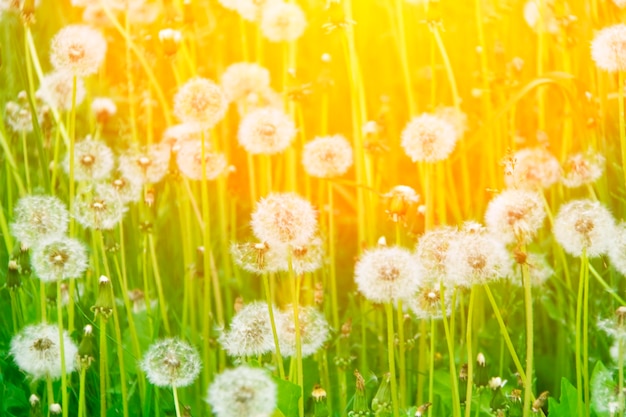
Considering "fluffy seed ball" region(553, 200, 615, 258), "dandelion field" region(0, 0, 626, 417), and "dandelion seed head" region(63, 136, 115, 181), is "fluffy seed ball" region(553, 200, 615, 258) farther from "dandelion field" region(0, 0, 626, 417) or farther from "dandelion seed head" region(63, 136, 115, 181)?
"dandelion seed head" region(63, 136, 115, 181)

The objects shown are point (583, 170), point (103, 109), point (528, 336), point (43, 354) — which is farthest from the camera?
point (103, 109)

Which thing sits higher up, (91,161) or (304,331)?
(91,161)

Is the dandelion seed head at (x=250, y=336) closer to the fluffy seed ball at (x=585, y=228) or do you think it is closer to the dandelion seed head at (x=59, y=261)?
the dandelion seed head at (x=59, y=261)

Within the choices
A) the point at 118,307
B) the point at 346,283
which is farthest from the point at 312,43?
the point at 118,307

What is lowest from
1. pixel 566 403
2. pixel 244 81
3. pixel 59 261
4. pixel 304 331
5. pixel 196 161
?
pixel 566 403

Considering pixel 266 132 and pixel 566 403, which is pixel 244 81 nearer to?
pixel 266 132

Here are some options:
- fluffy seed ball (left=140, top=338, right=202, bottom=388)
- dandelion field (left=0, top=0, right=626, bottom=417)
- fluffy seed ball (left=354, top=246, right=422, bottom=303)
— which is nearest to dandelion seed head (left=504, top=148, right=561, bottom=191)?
dandelion field (left=0, top=0, right=626, bottom=417)

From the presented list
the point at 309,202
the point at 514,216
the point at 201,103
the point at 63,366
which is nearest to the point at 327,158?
the point at 309,202
